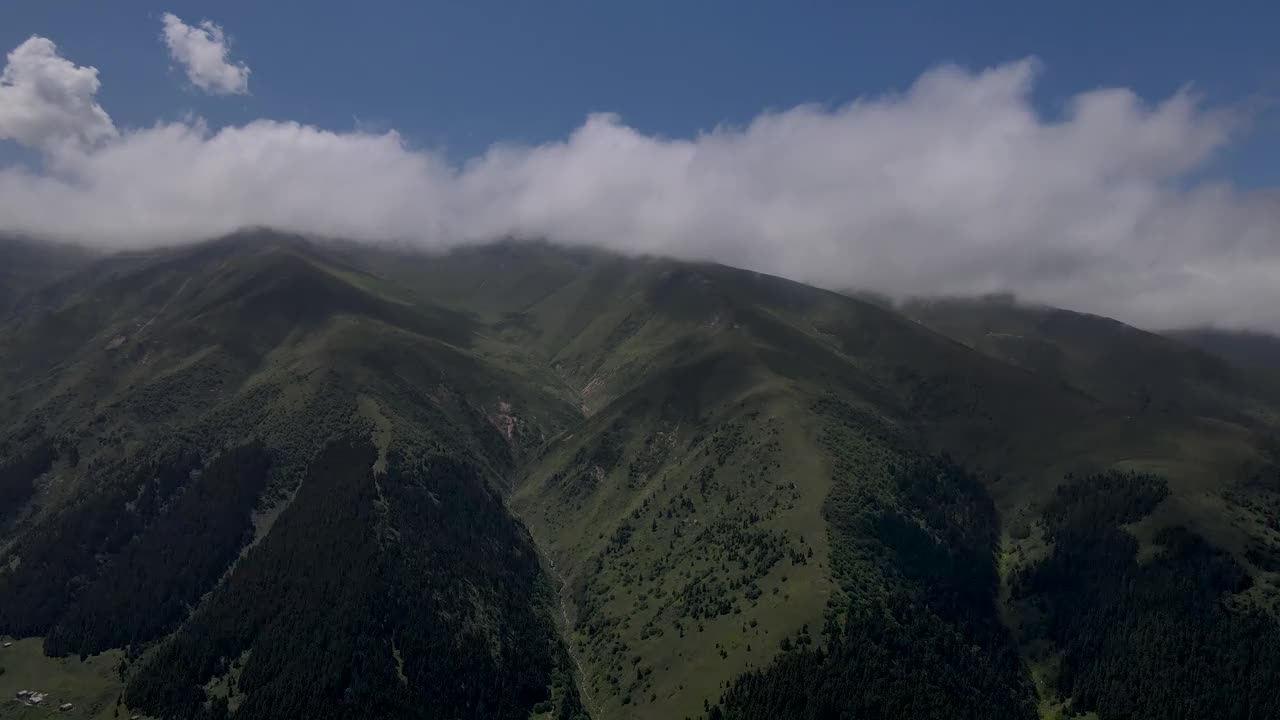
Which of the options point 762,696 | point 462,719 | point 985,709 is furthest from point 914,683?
point 462,719

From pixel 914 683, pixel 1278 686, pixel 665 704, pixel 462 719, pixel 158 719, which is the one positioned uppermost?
pixel 1278 686

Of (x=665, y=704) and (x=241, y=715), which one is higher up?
(x=665, y=704)

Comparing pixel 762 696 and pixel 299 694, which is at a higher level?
pixel 762 696

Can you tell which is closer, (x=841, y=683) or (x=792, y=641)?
(x=841, y=683)

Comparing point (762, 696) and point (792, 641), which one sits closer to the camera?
point (762, 696)

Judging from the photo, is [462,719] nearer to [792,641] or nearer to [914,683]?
[792,641]

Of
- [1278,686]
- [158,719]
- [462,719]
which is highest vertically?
[1278,686]

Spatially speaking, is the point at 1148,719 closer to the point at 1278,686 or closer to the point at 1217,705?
the point at 1217,705

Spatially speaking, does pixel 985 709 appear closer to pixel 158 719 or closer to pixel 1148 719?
pixel 1148 719

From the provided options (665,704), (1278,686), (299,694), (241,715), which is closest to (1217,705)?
(1278,686)
